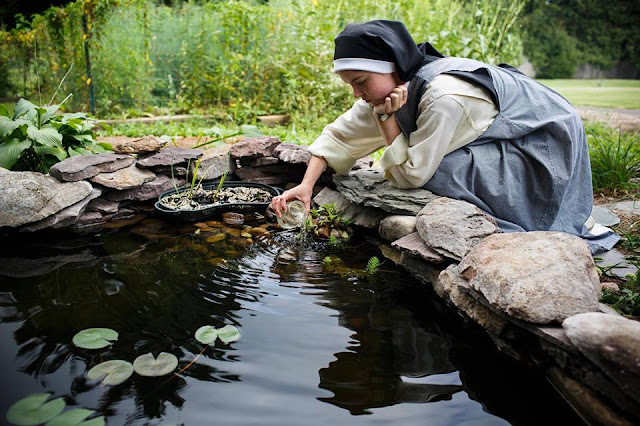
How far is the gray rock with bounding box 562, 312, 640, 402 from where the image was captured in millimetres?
1142

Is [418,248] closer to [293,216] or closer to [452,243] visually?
[452,243]

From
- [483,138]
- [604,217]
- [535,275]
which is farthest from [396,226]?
[604,217]

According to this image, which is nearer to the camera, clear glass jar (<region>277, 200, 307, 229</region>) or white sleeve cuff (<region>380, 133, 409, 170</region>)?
white sleeve cuff (<region>380, 133, 409, 170</region>)

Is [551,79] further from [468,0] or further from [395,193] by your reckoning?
[395,193]

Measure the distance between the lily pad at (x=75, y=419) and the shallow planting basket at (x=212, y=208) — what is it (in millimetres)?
1685

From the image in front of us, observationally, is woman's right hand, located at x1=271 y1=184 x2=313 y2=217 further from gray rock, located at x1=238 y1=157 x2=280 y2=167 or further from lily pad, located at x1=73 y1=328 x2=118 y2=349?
lily pad, located at x1=73 y1=328 x2=118 y2=349

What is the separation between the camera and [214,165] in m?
3.55

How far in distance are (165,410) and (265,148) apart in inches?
93.7

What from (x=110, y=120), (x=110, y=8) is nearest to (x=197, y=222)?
(x=110, y=120)

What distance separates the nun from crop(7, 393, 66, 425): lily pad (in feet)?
4.86

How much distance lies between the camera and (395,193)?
8.63 feet

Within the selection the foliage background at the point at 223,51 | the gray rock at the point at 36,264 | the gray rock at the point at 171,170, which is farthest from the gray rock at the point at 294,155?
the foliage background at the point at 223,51

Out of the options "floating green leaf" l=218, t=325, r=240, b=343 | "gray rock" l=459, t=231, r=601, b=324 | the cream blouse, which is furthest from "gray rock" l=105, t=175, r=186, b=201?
"gray rock" l=459, t=231, r=601, b=324

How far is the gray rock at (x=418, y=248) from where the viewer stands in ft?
6.79
